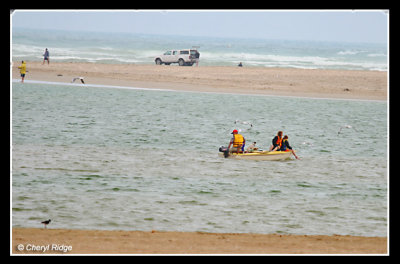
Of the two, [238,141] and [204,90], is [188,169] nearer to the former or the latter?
[238,141]

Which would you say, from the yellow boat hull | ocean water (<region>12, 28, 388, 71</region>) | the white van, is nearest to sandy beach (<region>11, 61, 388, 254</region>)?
the white van

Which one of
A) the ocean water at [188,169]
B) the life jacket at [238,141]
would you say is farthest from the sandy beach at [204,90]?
the life jacket at [238,141]

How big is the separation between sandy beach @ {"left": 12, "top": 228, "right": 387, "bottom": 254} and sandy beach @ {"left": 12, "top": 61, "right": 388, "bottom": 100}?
3162cm

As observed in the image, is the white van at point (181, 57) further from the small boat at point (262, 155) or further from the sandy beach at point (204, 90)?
the small boat at point (262, 155)

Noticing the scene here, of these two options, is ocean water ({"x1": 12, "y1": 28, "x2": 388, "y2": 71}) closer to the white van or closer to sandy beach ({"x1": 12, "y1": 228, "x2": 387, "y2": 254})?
the white van

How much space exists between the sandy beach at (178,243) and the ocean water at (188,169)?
74 centimetres

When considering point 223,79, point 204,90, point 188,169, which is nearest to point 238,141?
point 188,169

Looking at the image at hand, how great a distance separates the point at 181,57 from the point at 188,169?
122ft

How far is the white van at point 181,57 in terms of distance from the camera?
57312 millimetres

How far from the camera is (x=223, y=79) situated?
161ft

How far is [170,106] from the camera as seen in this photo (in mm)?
38344

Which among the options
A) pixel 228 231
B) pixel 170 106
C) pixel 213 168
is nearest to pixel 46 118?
pixel 170 106
